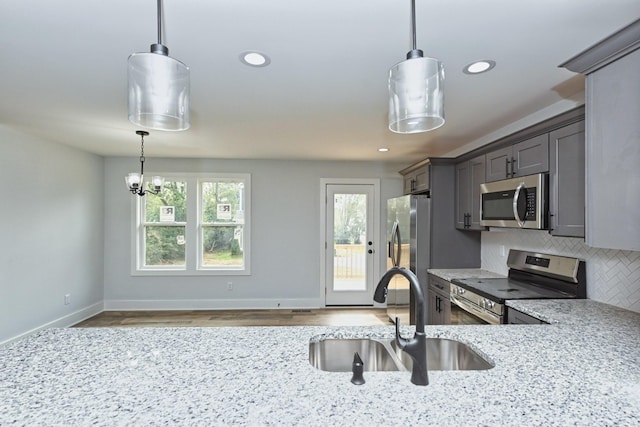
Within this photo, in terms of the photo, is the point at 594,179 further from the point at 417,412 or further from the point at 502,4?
the point at 417,412

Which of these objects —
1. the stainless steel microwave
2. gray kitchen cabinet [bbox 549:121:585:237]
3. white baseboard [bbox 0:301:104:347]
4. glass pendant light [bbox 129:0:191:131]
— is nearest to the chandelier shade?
glass pendant light [bbox 129:0:191:131]

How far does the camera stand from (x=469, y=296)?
9.68ft

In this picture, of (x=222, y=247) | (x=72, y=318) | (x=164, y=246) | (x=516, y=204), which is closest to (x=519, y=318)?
(x=516, y=204)

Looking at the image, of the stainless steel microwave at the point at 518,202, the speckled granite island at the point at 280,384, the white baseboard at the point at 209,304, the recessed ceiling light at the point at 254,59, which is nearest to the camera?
the speckled granite island at the point at 280,384

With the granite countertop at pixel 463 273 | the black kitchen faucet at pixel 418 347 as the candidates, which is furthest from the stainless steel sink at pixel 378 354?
the granite countertop at pixel 463 273

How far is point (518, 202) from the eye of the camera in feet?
8.89

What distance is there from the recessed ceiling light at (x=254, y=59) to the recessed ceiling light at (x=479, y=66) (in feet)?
4.02

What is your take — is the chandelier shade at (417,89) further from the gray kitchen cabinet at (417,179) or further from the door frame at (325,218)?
the door frame at (325,218)

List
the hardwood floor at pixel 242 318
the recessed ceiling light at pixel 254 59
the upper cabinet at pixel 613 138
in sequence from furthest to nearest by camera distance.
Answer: the hardwood floor at pixel 242 318 → the recessed ceiling light at pixel 254 59 → the upper cabinet at pixel 613 138

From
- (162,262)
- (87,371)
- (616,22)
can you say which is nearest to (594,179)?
(616,22)

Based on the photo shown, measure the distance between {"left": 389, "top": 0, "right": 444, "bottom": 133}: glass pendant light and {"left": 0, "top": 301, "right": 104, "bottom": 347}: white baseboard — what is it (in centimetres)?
459

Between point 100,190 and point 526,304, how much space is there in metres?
5.54

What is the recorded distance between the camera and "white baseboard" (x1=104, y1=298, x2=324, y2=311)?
17.0 ft

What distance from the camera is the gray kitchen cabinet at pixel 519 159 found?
2.57 m
